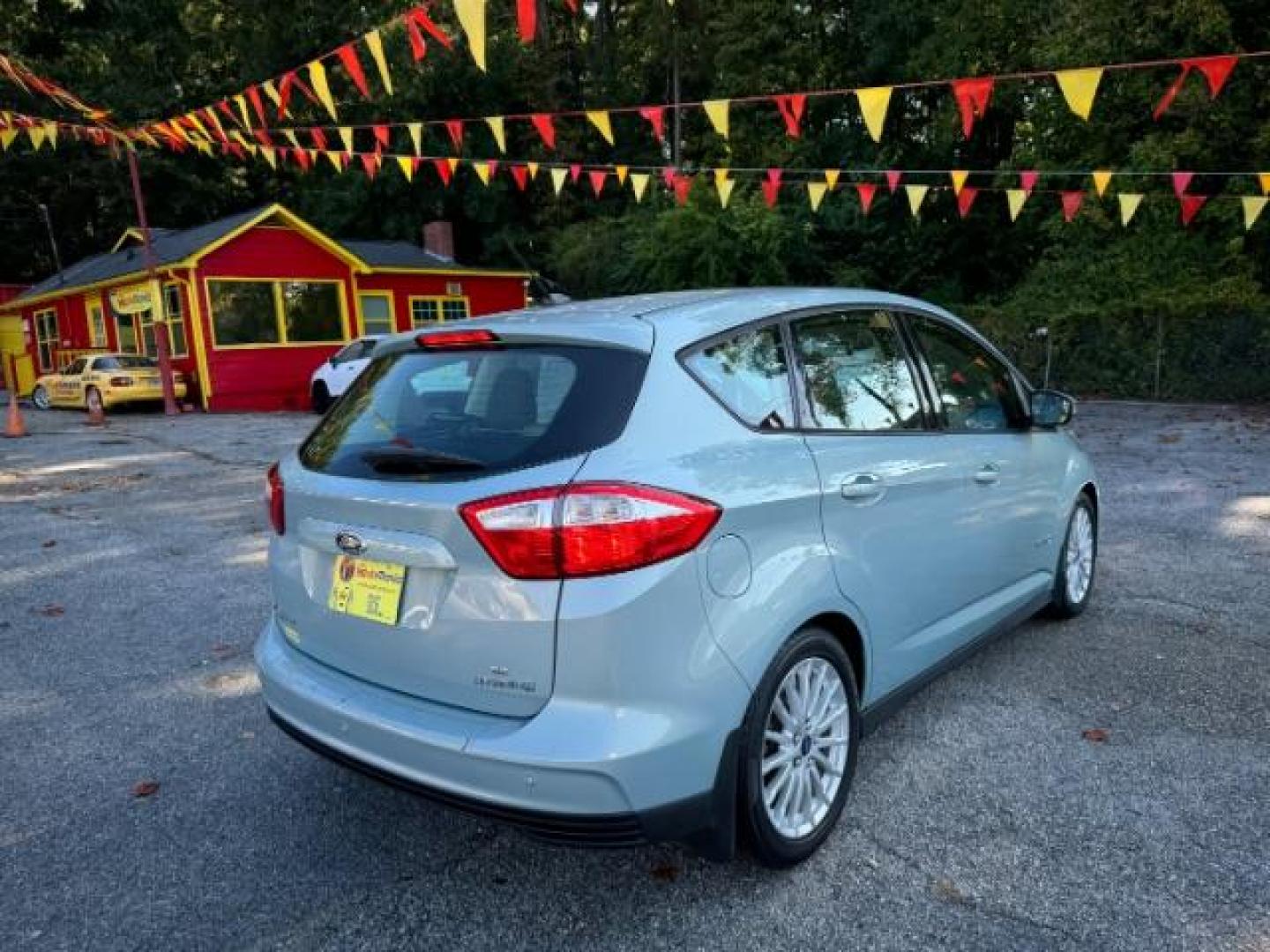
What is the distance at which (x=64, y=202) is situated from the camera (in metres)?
34.9

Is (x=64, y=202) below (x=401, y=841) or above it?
above

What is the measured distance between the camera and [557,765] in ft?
6.77

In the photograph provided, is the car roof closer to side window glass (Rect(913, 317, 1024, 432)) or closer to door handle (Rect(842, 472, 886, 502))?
side window glass (Rect(913, 317, 1024, 432))

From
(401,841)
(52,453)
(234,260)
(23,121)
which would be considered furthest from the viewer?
(234,260)

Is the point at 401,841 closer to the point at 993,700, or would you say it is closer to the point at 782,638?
the point at 782,638

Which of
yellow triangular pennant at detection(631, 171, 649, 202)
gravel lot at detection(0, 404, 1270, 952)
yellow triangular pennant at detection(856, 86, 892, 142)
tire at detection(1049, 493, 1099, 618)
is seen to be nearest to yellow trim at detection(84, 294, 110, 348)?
yellow triangular pennant at detection(631, 171, 649, 202)

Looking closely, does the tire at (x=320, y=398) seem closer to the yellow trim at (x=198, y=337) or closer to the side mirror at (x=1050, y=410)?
the yellow trim at (x=198, y=337)

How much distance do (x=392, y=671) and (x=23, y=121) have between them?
12144 mm

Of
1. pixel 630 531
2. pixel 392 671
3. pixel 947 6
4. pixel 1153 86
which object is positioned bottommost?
pixel 392 671

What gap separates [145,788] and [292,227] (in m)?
20.0

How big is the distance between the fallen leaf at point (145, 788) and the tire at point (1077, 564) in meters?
3.87

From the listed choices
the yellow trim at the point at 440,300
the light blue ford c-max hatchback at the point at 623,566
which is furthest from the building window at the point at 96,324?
the light blue ford c-max hatchback at the point at 623,566

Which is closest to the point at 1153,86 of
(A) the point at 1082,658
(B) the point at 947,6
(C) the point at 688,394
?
(B) the point at 947,6

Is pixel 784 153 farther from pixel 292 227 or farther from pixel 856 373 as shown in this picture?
pixel 856 373
